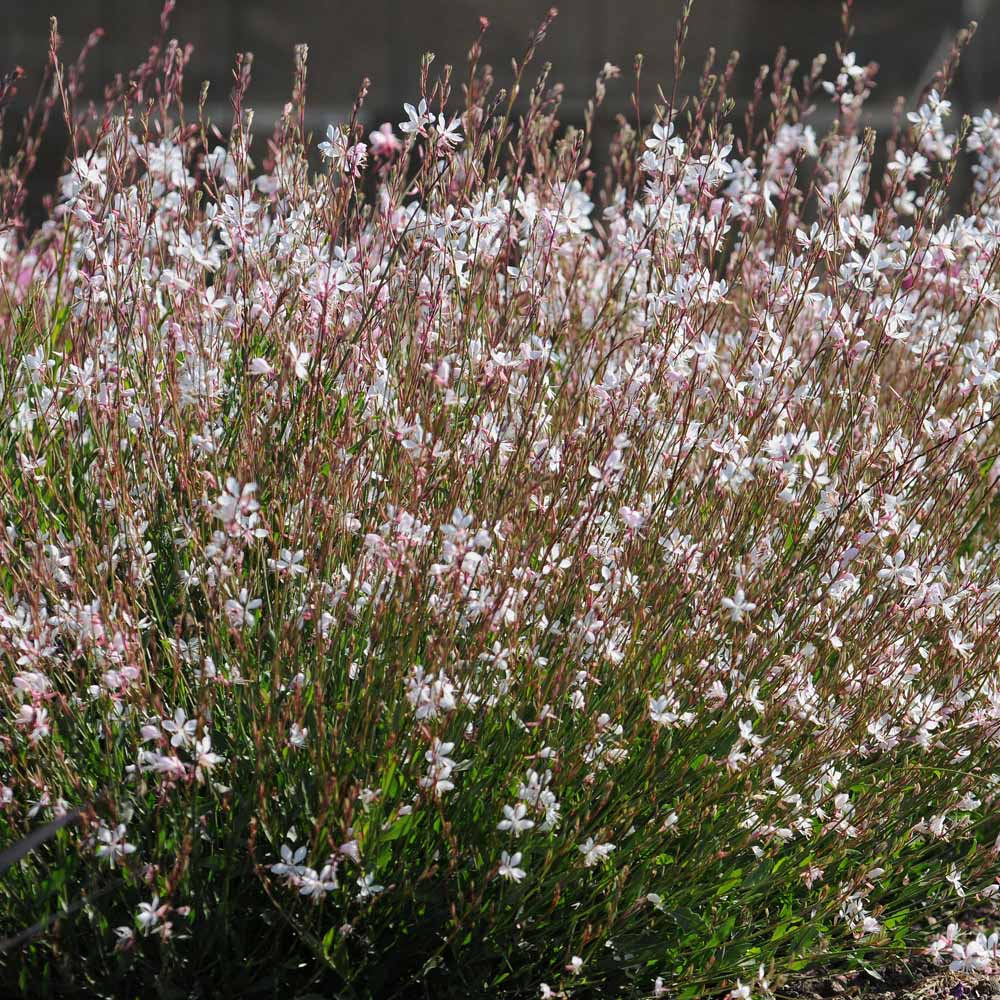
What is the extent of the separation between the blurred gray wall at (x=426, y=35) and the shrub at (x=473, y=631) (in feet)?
21.3

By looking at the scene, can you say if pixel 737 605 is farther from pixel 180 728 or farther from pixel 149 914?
pixel 149 914

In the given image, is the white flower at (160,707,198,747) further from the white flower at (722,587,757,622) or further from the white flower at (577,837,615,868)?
the white flower at (722,587,757,622)

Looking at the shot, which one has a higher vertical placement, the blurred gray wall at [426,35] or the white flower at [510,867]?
the blurred gray wall at [426,35]

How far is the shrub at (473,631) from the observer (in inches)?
88.0

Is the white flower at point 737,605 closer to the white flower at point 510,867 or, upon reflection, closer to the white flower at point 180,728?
the white flower at point 510,867

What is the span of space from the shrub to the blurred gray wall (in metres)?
6.49

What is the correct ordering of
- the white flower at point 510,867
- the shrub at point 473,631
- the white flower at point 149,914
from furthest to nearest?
the shrub at point 473,631 → the white flower at point 510,867 → the white flower at point 149,914

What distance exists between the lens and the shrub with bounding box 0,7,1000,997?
7.34 ft

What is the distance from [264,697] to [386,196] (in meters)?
1.17

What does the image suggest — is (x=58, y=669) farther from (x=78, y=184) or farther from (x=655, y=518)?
(x=655, y=518)

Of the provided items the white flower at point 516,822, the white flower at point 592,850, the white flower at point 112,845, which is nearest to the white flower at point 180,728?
the white flower at point 112,845

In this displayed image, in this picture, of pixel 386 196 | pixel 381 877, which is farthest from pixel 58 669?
pixel 386 196

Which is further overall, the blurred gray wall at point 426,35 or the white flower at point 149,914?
the blurred gray wall at point 426,35

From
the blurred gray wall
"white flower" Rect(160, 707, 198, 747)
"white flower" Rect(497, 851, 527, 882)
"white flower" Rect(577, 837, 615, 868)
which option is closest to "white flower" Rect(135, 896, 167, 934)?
"white flower" Rect(160, 707, 198, 747)
